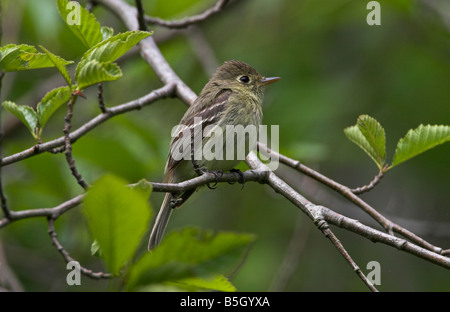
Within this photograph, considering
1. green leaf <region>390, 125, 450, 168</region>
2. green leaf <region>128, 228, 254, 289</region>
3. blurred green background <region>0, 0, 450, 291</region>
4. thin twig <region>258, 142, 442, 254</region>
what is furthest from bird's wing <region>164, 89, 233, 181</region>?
green leaf <region>128, 228, 254, 289</region>

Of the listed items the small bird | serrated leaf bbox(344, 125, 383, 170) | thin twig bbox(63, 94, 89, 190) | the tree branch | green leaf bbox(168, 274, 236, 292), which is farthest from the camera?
the small bird

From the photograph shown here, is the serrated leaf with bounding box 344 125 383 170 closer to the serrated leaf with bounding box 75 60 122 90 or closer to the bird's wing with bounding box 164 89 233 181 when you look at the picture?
the bird's wing with bounding box 164 89 233 181

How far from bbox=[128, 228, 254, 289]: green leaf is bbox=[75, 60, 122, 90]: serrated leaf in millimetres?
897

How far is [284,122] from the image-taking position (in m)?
5.84

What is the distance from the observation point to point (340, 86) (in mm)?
6340

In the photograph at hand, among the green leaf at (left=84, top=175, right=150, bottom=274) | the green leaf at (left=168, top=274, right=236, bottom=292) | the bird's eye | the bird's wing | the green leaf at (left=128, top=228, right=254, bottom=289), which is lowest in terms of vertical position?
the green leaf at (left=168, top=274, right=236, bottom=292)

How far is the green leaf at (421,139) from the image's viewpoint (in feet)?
10.3

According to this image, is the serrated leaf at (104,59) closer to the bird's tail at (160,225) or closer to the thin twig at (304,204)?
the thin twig at (304,204)

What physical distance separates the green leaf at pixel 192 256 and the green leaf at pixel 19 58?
3.96ft

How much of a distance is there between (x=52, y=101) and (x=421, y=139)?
2017 millimetres

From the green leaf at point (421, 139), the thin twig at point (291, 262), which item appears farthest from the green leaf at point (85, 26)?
the thin twig at point (291, 262)

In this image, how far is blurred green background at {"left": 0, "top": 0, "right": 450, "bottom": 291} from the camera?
17.4 ft

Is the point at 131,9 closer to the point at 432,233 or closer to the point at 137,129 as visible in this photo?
the point at 137,129

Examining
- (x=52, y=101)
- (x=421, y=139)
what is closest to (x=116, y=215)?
(x=52, y=101)
